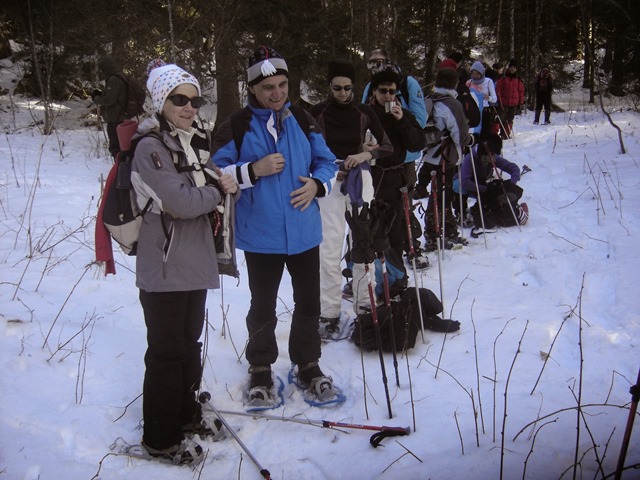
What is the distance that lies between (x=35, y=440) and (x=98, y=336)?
1.04 m

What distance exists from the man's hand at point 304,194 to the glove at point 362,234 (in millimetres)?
267

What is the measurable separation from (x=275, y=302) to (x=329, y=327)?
1.10m

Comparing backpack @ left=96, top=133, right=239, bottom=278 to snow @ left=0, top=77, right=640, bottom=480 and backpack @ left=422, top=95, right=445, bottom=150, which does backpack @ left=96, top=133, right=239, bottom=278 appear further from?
backpack @ left=422, top=95, right=445, bottom=150

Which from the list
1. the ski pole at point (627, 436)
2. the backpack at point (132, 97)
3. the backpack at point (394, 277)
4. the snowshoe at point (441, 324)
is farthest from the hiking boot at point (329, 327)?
the backpack at point (132, 97)

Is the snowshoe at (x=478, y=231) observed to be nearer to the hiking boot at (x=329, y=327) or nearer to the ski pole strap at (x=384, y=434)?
the hiking boot at (x=329, y=327)

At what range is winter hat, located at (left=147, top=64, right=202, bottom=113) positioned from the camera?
96.7 inches

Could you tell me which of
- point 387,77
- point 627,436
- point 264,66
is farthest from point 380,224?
point 387,77

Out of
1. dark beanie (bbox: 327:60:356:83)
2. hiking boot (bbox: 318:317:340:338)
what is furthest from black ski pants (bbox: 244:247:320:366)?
dark beanie (bbox: 327:60:356:83)

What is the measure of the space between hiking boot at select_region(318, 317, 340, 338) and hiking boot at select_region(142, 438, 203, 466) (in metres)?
1.65

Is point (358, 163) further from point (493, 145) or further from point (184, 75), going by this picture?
point (493, 145)

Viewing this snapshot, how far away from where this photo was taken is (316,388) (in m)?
3.20

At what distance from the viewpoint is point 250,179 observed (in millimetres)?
2912

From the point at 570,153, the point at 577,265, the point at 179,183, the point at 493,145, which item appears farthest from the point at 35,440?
the point at 570,153

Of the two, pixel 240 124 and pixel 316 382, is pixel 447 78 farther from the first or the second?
pixel 316 382
